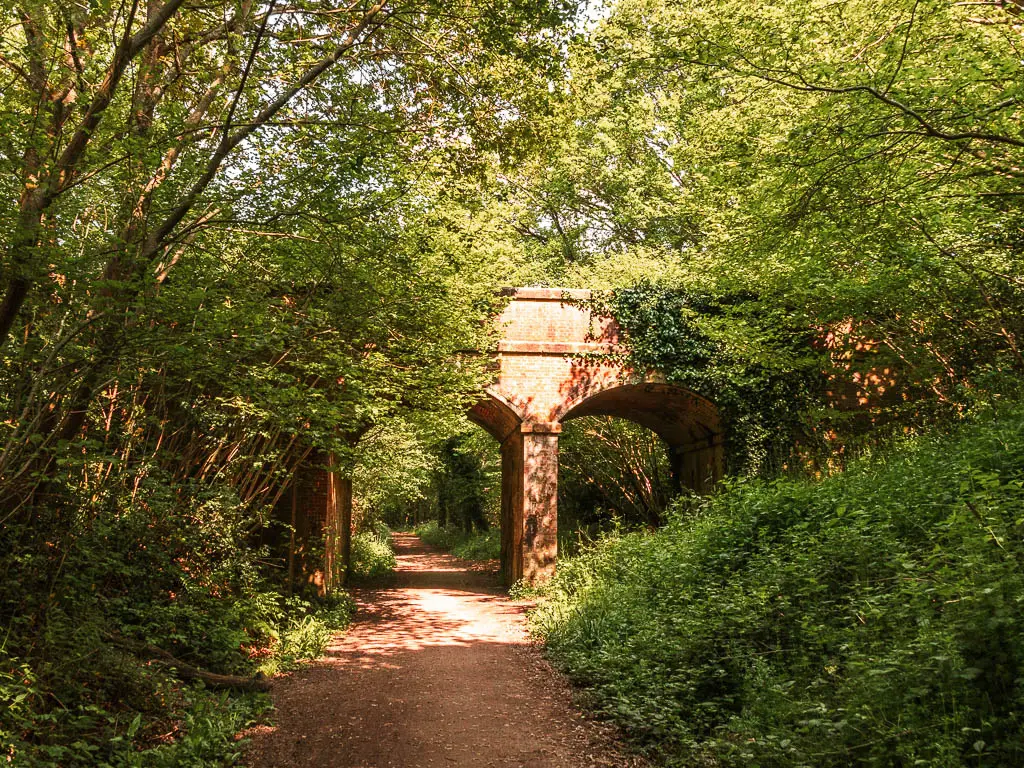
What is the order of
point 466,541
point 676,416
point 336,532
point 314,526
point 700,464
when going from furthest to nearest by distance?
point 466,541 < point 676,416 < point 700,464 < point 336,532 < point 314,526

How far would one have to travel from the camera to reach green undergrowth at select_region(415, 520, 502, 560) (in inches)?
873

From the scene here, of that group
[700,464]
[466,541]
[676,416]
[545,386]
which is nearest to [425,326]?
[545,386]

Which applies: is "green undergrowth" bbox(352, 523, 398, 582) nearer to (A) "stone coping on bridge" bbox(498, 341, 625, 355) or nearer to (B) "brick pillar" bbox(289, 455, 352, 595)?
(B) "brick pillar" bbox(289, 455, 352, 595)

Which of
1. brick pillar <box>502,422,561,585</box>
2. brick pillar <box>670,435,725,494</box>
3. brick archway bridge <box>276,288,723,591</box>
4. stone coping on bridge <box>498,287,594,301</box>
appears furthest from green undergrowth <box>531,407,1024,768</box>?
stone coping on bridge <box>498,287,594,301</box>

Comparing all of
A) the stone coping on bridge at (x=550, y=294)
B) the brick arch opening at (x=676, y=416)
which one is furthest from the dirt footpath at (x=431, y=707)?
the stone coping on bridge at (x=550, y=294)

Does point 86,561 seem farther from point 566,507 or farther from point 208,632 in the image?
point 566,507

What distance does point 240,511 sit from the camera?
316 inches

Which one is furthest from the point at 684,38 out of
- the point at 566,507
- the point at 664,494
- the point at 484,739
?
the point at 566,507

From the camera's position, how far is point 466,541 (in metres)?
26.6

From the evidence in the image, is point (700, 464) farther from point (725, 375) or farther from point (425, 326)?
point (425, 326)

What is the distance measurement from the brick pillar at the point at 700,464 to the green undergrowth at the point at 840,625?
550 centimetres

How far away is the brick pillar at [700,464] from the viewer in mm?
14227

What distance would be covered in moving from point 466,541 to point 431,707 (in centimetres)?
2075

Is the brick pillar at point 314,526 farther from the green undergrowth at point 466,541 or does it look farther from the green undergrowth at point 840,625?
the green undergrowth at point 466,541
